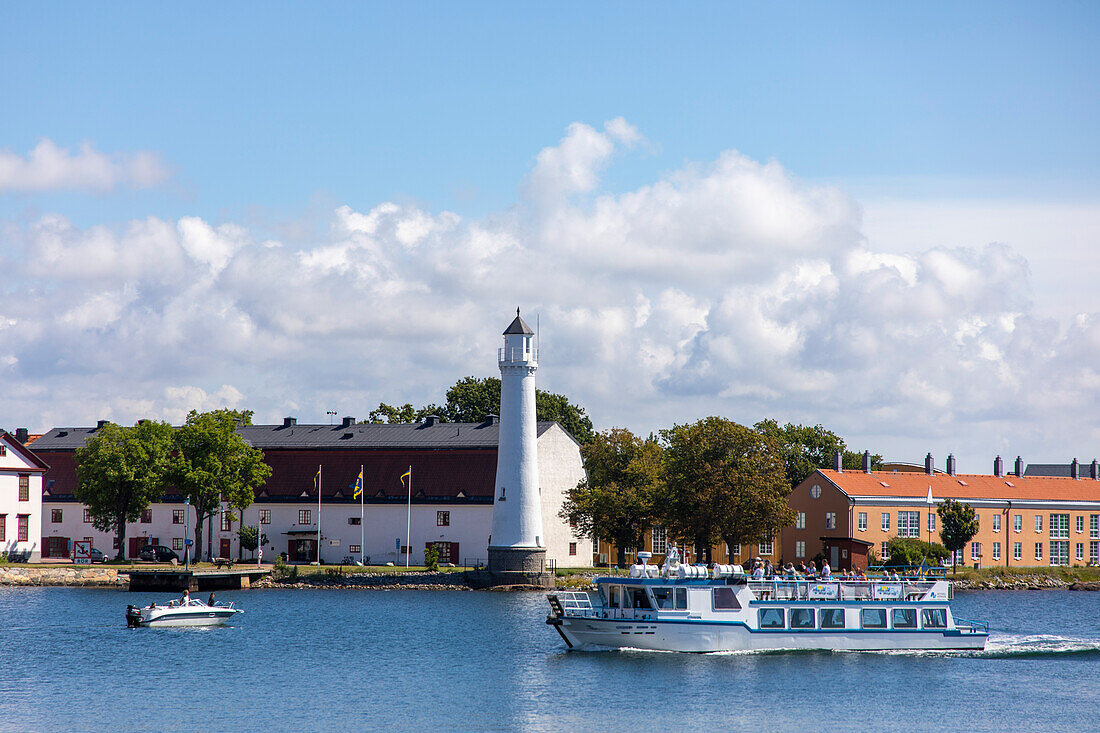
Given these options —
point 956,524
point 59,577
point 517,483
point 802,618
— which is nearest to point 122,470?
point 59,577

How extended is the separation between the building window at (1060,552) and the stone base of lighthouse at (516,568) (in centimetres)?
5310

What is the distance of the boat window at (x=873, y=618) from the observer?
2463 inches

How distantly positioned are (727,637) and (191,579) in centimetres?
5079

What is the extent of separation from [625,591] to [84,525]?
77.9 metres

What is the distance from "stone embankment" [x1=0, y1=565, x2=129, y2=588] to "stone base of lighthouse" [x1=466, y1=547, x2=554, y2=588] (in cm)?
2793

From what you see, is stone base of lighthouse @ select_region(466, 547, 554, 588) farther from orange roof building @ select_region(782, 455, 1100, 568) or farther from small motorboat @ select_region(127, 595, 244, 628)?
small motorboat @ select_region(127, 595, 244, 628)

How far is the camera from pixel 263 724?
45.8 meters

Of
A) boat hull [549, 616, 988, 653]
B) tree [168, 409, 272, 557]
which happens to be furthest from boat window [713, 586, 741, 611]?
tree [168, 409, 272, 557]

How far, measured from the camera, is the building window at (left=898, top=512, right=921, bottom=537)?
11844 centimetres

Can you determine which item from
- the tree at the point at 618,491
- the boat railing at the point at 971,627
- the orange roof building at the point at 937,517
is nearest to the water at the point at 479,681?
the boat railing at the point at 971,627

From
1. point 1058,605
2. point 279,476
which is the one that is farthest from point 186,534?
point 1058,605

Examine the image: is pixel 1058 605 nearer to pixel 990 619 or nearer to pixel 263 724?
pixel 990 619

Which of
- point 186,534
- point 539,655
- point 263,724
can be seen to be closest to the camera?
point 263,724

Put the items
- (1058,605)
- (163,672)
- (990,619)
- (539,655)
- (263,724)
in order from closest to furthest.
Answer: (263,724)
(163,672)
(539,655)
(990,619)
(1058,605)
